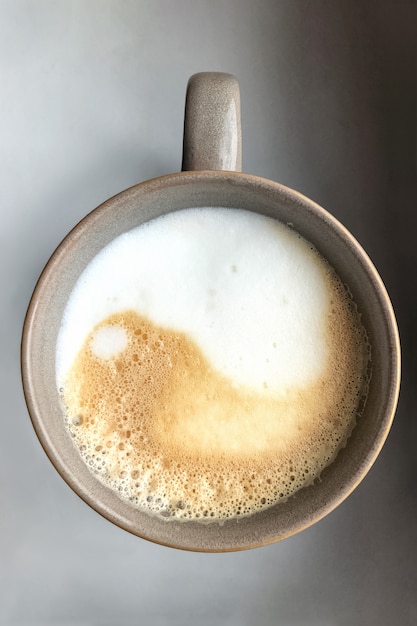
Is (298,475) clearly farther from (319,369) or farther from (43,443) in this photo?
(43,443)

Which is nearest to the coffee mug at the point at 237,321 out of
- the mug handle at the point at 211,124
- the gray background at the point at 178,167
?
the mug handle at the point at 211,124

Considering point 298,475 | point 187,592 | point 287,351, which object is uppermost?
point 287,351

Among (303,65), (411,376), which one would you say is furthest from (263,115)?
(411,376)

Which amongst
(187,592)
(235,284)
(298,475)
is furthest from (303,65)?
(187,592)

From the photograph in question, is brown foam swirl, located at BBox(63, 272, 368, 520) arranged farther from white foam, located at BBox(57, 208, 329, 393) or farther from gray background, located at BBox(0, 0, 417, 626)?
gray background, located at BBox(0, 0, 417, 626)

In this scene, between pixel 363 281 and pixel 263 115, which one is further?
pixel 263 115

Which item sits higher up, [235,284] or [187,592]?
[235,284]

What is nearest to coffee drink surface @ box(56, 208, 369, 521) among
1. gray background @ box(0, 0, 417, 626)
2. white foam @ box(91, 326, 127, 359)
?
white foam @ box(91, 326, 127, 359)

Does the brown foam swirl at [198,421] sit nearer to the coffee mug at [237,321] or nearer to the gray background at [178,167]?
the coffee mug at [237,321]
